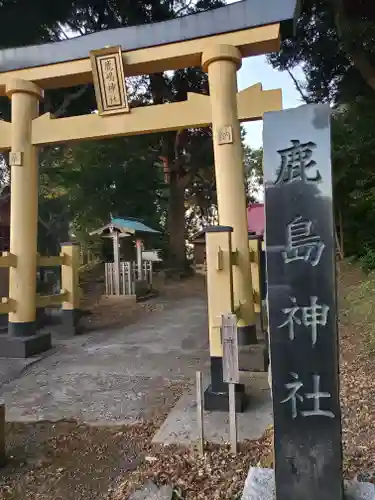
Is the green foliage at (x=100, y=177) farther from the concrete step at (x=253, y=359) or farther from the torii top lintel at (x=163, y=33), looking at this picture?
the concrete step at (x=253, y=359)

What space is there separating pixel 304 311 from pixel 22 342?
4.88 meters

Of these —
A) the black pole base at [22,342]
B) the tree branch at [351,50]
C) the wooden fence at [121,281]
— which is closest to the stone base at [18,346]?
the black pole base at [22,342]

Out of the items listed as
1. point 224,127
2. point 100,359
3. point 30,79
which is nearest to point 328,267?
point 224,127

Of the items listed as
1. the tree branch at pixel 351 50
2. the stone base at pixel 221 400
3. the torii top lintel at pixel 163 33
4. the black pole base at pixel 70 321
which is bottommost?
the stone base at pixel 221 400

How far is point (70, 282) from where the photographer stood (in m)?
7.50

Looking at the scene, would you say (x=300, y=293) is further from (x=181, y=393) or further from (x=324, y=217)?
(x=181, y=393)

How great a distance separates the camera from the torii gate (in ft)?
16.8

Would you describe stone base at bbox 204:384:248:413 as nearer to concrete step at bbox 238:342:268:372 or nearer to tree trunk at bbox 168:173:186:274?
concrete step at bbox 238:342:268:372

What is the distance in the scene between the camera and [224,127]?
5.12m

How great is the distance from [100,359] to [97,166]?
8503 millimetres

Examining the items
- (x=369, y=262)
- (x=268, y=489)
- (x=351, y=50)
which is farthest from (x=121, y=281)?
(x=268, y=489)

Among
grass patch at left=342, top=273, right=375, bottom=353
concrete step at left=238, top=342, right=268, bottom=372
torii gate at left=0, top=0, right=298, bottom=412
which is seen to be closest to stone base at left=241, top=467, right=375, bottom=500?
concrete step at left=238, top=342, right=268, bottom=372

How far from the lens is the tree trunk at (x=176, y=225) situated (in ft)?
55.5

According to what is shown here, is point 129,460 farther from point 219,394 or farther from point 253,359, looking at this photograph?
point 253,359
